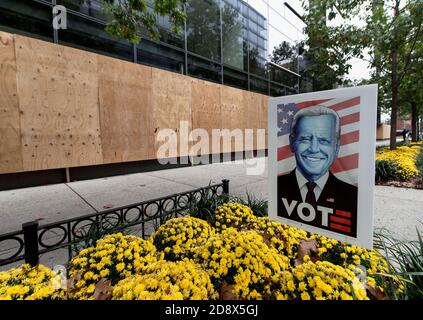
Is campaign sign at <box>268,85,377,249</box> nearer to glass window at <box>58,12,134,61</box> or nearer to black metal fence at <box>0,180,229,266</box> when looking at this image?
black metal fence at <box>0,180,229,266</box>

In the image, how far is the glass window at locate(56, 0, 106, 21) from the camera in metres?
6.12

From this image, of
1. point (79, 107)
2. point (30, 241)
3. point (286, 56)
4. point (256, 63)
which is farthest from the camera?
point (286, 56)

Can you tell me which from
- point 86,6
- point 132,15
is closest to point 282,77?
point 86,6

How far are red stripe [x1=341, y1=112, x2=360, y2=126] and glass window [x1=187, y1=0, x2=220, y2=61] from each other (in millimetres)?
8671

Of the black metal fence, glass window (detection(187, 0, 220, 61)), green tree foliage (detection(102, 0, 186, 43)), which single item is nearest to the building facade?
glass window (detection(187, 0, 220, 61))

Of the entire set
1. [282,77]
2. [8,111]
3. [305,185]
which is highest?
[282,77]

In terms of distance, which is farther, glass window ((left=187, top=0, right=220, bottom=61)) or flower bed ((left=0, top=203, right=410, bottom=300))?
glass window ((left=187, top=0, right=220, bottom=61))

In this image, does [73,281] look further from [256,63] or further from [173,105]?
[256,63]

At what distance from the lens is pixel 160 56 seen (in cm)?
811

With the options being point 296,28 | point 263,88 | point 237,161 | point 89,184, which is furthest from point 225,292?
point 296,28

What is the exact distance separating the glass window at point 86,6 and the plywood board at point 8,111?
1938mm

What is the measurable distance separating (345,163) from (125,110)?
21.3 ft

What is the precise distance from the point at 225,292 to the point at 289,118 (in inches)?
55.3

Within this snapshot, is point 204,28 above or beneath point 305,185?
above
